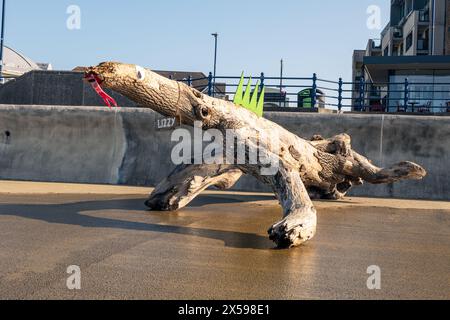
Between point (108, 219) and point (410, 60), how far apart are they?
2123 centimetres

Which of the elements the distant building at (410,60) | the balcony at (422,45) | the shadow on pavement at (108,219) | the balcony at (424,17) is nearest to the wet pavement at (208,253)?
the shadow on pavement at (108,219)

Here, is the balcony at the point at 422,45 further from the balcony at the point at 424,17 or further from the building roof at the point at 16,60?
the building roof at the point at 16,60

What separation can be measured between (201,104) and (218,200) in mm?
3238

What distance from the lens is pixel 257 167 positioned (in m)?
7.82

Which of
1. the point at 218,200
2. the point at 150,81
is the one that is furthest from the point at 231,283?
the point at 218,200

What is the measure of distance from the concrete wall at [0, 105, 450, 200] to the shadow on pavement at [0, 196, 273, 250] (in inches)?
146

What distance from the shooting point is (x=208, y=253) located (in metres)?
5.56

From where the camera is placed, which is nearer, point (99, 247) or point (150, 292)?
point (150, 292)

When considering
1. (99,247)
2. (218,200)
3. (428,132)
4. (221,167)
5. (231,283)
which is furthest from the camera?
(428,132)

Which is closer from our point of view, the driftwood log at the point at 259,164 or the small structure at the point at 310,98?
the driftwood log at the point at 259,164

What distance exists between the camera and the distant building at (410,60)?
78.6ft

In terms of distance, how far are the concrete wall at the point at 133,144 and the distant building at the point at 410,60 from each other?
2.21 meters
